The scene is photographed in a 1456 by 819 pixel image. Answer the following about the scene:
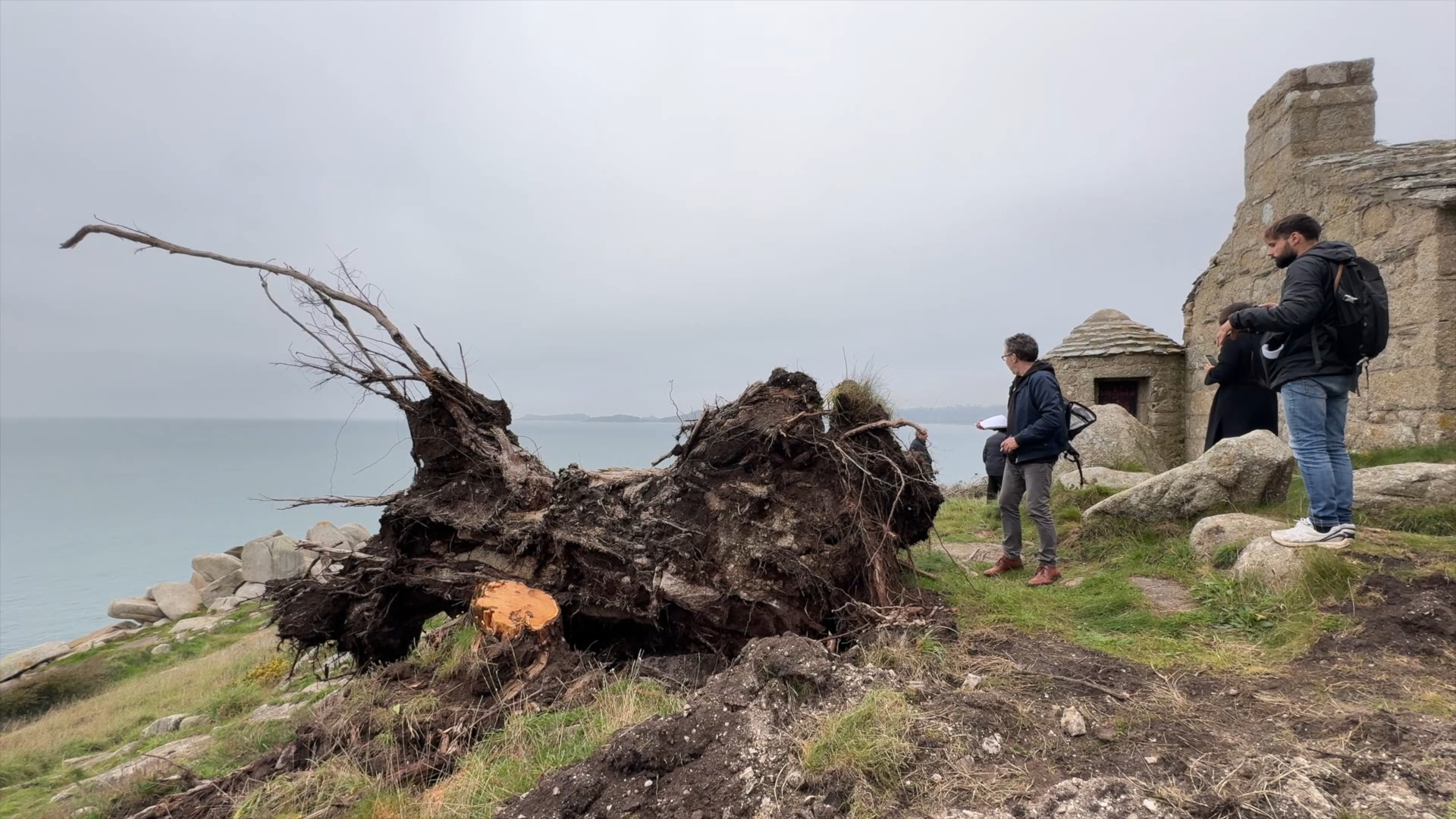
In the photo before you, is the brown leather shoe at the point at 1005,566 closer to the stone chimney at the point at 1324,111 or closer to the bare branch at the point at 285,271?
the bare branch at the point at 285,271

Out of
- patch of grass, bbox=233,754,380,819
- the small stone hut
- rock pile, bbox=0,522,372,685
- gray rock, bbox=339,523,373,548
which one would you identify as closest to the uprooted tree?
patch of grass, bbox=233,754,380,819

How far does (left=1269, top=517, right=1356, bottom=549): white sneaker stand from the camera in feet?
14.7

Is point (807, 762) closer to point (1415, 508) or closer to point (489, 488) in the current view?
point (489, 488)

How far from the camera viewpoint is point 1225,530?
17.8ft

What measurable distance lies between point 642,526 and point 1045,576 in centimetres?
355

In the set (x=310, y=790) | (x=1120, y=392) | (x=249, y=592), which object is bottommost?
(x=249, y=592)

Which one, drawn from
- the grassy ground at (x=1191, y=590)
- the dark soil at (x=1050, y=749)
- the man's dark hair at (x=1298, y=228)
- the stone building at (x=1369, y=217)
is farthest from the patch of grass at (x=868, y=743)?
the stone building at (x=1369, y=217)

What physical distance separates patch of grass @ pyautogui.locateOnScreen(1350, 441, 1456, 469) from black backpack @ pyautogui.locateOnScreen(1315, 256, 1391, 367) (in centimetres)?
361

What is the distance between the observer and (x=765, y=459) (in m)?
5.21

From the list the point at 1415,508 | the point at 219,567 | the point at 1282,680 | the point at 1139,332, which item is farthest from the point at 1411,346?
the point at 219,567

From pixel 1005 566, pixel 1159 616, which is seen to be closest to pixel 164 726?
pixel 1005 566

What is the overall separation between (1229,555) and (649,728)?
4760 mm

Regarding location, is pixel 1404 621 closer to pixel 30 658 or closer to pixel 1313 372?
pixel 1313 372

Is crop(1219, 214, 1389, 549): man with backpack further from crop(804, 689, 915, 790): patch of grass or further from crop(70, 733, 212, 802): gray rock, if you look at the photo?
crop(70, 733, 212, 802): gray rock
